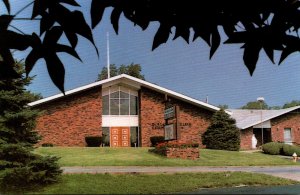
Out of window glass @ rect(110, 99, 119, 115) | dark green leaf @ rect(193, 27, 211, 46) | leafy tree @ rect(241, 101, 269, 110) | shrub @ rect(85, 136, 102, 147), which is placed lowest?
shrub @ rect(85, 136, 102, 147)

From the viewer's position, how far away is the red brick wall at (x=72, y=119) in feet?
122

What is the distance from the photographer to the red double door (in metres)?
39.5

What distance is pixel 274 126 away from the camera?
46875 millimetres

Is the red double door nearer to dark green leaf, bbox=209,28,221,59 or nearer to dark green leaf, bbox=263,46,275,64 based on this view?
dark green leaf, bbox=209,28,221,59

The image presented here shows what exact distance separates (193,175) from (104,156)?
28.8 feet

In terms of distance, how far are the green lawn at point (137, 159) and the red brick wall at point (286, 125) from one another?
54.8 ft

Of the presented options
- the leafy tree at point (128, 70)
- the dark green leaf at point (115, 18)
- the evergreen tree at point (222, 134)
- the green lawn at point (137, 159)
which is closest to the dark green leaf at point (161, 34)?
the dark green leaf at point (115, 18)

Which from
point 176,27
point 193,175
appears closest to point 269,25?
point 176,27

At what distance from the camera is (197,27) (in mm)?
1991

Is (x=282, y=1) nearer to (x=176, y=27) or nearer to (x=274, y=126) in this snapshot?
(x=176, y=27)

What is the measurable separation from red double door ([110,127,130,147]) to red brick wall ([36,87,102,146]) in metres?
1.75

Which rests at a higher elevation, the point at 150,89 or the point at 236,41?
the point at 150,89

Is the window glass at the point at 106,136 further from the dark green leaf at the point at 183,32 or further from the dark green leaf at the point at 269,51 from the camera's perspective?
the dark green leaf at the point at 269,51

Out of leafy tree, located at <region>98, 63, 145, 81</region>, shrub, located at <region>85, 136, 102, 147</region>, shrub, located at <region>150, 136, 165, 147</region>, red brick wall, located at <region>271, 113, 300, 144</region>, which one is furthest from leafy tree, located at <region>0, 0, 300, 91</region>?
leafy tree, located at <region>98, 63, 145, 81</region>
